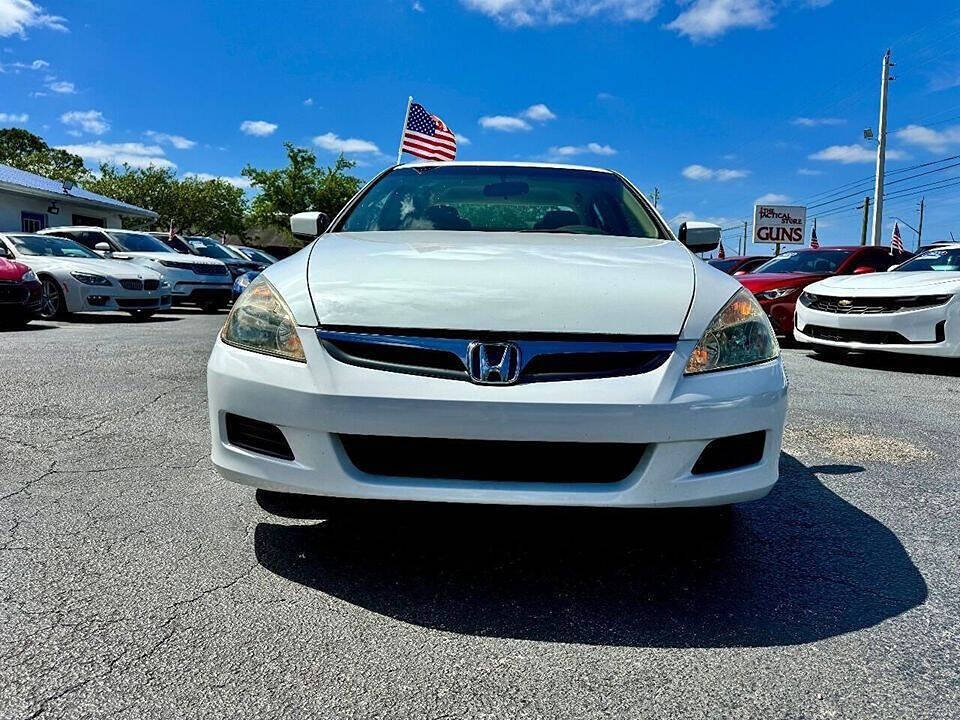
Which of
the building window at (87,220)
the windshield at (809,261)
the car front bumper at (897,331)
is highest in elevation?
the building window at (87,220)

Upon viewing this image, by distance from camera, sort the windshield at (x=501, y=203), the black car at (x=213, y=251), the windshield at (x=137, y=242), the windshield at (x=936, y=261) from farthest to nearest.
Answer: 1. the black car at (x=213, y=251)
2. the windshield at (x=137, y=242)
3. the windshield at (x=936, y=261)
4. the windshield at (x=501, y=203)

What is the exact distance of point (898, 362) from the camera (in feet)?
27.2

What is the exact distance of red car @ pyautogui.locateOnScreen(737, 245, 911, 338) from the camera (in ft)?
32.9

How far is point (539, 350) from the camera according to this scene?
216 cm

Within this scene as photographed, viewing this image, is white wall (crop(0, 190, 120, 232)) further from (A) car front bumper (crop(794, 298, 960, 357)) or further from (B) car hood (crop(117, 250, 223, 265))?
(A) car front bumper (crop(794, 298, 960, 357))

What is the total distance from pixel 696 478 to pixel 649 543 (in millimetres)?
580

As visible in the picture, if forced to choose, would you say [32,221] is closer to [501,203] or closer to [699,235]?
[501,203]

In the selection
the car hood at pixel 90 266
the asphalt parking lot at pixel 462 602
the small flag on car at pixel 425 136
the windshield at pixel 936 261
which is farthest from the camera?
the small flag on car at pixel 425 136

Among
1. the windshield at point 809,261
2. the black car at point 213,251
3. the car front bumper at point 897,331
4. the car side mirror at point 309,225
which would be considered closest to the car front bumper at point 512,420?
the car side mirror at point 309,225

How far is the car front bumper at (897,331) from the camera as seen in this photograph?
7055mm

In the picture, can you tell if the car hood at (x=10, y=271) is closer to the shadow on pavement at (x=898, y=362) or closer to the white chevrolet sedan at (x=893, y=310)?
the white chevrolet sedan at (x=893, y=310)

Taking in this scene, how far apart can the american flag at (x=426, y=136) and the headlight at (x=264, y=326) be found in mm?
9970

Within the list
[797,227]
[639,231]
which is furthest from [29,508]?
[797,227]

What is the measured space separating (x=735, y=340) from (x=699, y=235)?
5.28 ft
